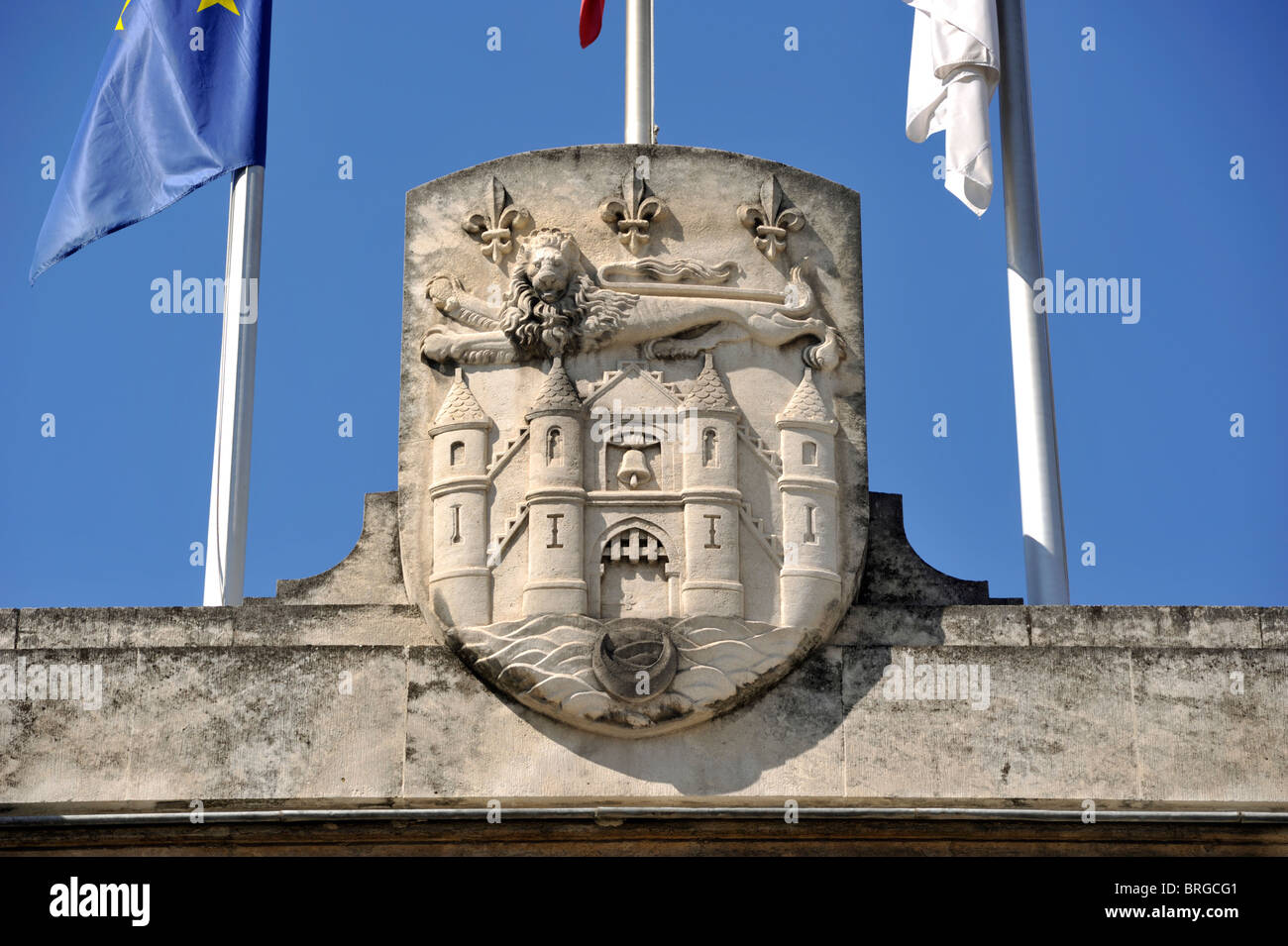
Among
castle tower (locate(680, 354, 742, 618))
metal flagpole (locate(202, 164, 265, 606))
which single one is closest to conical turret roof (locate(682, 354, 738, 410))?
castle tower (locate(680, 354, 742, 618))

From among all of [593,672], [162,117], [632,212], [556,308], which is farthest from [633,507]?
[162,117]

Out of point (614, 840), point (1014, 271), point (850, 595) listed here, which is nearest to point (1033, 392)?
point (1014, 271)

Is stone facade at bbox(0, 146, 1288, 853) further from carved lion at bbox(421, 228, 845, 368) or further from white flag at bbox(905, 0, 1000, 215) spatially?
white flag at bbox(905, 0, 1000, 215)

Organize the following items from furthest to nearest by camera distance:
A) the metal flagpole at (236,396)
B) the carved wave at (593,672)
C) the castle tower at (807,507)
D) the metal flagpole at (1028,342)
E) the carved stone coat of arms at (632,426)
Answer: the metal flagpole at (236,396)
the metal flagpole at (1028,342)
the castle tower at (807,507)
the carved stone coat of arms at (632,426)
the carved wave at (593,672)

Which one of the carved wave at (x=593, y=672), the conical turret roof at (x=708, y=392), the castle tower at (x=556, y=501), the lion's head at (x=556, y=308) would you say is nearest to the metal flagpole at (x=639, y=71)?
the lion's head at (x=556, y=308)

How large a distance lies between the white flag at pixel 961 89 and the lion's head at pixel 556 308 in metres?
3.59

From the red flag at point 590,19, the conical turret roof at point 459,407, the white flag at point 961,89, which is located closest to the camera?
the conical turret roof at point 459,407

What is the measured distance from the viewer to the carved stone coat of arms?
38.9 feet

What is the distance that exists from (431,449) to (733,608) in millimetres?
2271

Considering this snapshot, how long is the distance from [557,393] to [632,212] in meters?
1.41

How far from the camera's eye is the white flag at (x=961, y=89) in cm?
1470

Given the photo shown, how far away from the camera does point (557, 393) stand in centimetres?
1232

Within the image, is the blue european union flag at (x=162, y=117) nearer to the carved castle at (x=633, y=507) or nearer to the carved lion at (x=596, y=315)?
the carved lion at (x=596, y=315)

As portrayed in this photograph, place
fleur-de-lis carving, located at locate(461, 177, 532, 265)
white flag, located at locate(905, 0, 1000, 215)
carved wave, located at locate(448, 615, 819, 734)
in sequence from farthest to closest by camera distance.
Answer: white flag, located at locate(905, 0, 1000, 215), fleur-de-lis carving, located at locate(461, 177, 532, 265), carved wave, located at locate(448, 615, 819, 734)
